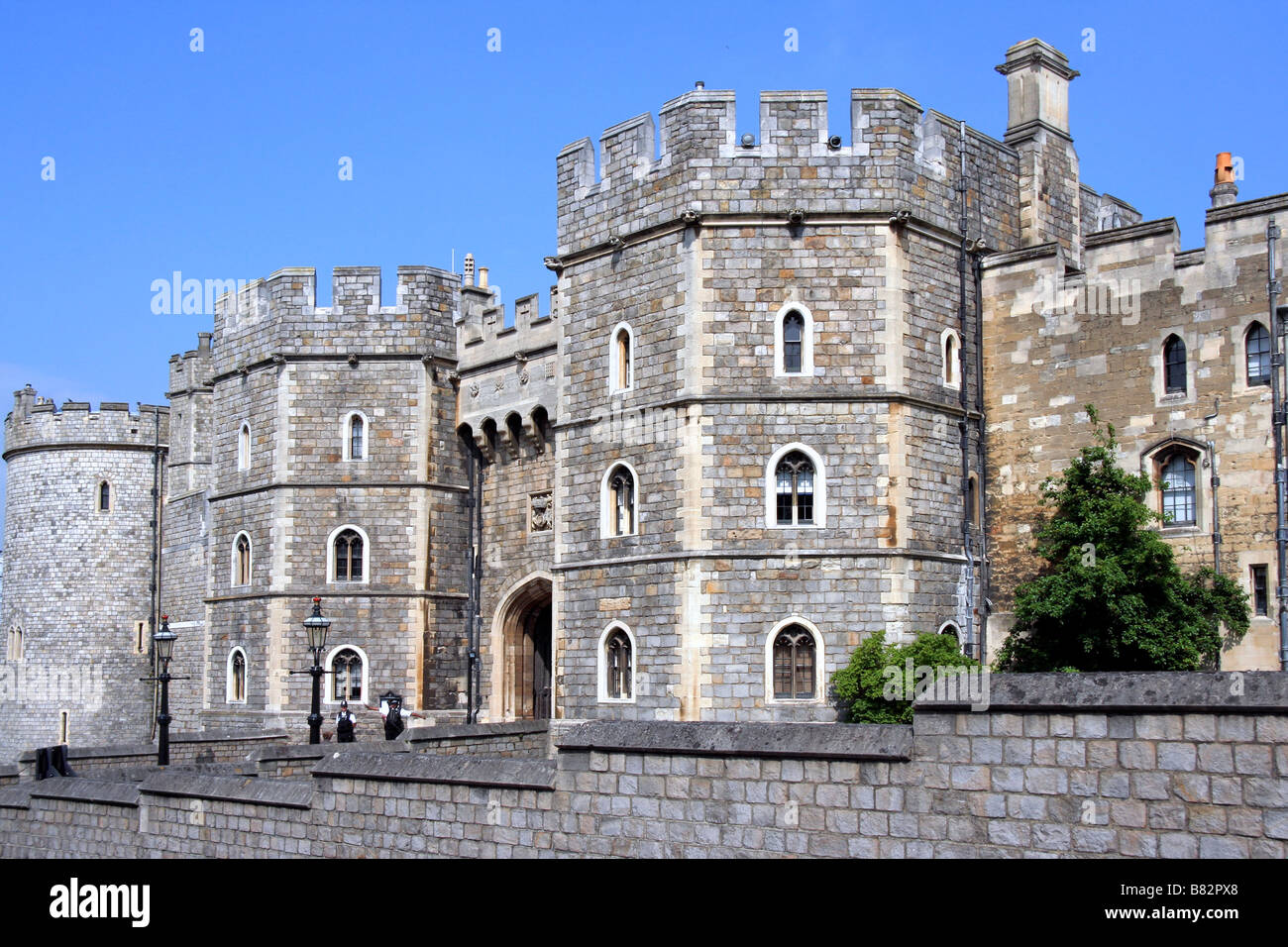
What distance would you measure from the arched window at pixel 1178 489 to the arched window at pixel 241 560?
17.3 meters

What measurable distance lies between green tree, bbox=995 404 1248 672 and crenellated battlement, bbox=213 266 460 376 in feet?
42.5

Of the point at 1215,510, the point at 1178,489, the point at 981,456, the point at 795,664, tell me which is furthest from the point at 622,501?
the point at 1215,510

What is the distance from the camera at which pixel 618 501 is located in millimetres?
21000

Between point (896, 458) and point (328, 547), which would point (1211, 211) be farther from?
point (328, 547)

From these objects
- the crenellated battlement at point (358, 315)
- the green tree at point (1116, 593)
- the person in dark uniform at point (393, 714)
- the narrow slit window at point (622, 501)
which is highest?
the crenellated battlement at point (358, 315)

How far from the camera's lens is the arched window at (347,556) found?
27.3 meters

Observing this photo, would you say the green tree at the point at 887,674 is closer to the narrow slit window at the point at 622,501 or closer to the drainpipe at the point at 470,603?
the narrow slit window at the point at 622,501

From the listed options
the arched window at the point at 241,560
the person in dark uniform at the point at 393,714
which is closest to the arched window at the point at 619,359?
the person in dark uniform at the point at 393,714

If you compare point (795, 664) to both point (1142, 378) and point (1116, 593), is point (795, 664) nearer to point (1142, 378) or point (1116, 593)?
point (1116, 593)

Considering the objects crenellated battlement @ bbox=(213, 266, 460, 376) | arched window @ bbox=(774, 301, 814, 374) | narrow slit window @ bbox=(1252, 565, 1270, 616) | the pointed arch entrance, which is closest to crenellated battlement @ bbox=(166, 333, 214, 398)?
crenellated battlement @ bbox=(213, 266, 460, 376)

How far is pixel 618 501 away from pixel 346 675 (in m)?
8.72

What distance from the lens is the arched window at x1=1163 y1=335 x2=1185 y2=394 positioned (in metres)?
19.8
